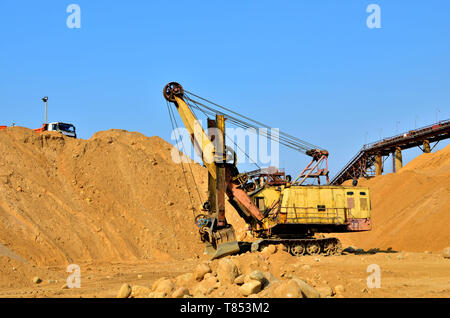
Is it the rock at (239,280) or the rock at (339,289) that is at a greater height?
the rock at (239,280)

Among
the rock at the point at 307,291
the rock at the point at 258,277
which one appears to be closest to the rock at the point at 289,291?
the rock at the point at 307,291

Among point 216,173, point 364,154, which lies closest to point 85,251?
point 216,173

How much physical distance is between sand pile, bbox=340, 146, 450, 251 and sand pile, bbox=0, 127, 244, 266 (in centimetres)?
1196

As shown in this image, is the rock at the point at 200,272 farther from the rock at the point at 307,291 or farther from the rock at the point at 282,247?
the rock at the point at 282,247

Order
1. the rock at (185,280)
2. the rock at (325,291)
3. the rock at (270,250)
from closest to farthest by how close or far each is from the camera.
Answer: the rock at (325,291)
the rock at (185,280)
the rock at (270,250)

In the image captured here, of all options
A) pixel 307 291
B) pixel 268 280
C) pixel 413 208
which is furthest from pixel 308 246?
pixel 413 208

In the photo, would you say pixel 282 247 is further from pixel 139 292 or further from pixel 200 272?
pixel 139 292

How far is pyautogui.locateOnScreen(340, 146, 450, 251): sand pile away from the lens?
2667 centimetres

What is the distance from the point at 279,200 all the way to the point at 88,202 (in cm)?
1076

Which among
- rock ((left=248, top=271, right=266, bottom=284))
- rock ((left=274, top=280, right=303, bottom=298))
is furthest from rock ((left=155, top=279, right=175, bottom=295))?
rock ((left=274, top=280, right=303, bottom=298))

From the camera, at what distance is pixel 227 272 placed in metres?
12.1

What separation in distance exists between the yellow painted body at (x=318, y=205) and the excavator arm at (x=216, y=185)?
48.9 inches

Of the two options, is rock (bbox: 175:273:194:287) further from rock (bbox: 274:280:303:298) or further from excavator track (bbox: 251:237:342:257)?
excavator track (bbox: 251:237:342:257)

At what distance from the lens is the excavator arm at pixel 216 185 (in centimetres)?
2005
